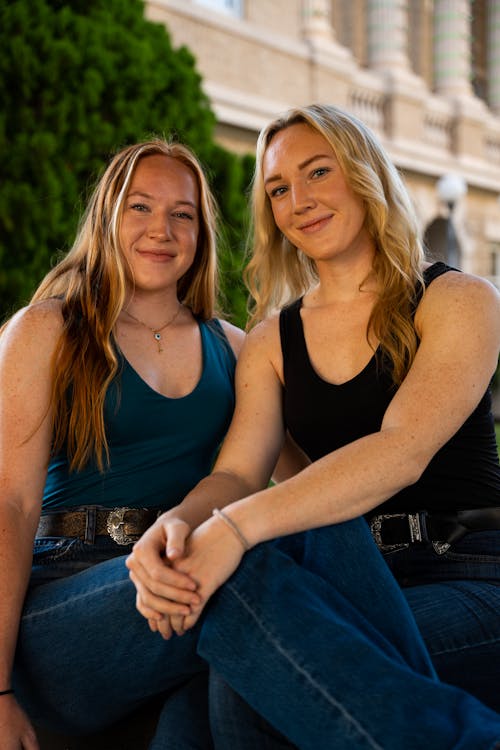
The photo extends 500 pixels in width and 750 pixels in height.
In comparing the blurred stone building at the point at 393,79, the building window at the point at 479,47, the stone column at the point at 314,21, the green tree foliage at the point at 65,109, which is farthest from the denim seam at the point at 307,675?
the building window at the point at 479,47

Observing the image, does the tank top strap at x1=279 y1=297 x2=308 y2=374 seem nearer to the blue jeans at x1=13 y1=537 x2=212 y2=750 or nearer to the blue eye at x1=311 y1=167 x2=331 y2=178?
the blue eye at x1=311 y1=167 x2=331 y2=178

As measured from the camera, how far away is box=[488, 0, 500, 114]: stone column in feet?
60.0

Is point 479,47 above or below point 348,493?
above

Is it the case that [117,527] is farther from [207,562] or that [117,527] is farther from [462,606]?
[462,606]

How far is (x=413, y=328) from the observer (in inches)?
87.6

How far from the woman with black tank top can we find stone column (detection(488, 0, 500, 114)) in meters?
16.8

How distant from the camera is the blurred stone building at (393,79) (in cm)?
1119

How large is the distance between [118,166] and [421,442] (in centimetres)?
106

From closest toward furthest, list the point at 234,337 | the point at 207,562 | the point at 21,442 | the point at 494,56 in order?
the point at 207,562
the point at 21,442
the point at 234,337
the point at 494,56

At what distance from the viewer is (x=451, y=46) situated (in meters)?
16.8

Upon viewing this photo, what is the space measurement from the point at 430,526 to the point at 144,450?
2.20 ft

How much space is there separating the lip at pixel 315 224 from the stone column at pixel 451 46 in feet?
49.7

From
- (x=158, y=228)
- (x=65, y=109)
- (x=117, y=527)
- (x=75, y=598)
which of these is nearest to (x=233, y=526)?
(x=75, y=598)

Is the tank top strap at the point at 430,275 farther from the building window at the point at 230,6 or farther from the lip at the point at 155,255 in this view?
the building window at the point at 230,6
